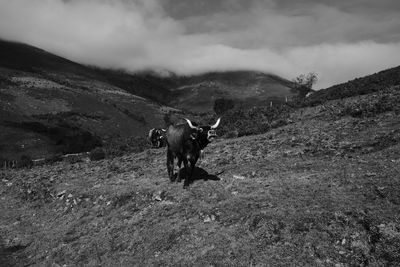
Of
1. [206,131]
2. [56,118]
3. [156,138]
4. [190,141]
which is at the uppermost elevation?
[206,131]

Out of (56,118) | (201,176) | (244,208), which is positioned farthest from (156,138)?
(56,118)

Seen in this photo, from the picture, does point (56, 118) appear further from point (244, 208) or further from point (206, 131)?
point (244, 208)

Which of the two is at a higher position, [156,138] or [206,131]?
[206,131]

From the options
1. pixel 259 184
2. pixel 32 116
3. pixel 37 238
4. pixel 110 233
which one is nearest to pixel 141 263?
pixel 110 233

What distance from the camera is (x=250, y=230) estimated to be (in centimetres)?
1080

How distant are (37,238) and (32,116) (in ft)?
276

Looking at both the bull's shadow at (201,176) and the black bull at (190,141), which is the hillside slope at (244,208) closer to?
the bull's shadow at (201,176)

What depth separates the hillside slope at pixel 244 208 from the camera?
9.89m

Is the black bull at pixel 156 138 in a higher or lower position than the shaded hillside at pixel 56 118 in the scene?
higher

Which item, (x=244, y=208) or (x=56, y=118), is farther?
(x=56, y=118)

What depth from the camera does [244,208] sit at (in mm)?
11953

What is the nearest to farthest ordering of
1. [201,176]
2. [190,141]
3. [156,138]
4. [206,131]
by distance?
[190,141], [206,131], [201,176], [156,138]

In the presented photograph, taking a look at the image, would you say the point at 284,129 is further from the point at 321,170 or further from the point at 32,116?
the point at 32,116

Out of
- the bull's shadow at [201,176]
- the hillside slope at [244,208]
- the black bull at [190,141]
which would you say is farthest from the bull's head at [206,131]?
the hillside slope at [244,208]
